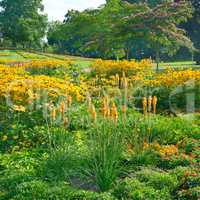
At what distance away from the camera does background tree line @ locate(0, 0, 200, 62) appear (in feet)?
71.3

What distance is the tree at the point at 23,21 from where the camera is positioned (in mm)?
49656

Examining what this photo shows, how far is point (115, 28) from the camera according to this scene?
78.4 feet

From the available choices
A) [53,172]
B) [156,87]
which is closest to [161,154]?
[53,172]

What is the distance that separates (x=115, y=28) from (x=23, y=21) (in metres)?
27.4

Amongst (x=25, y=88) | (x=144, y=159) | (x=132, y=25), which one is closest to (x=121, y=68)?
(x=132, y=25)

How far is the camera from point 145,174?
6.40 meters

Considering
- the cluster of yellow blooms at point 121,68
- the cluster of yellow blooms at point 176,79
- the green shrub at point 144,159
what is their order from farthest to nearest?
the cluster of yellow blooms at point 121,68
the cluster of yellow blooms at point 176,79
the green shrub at point 144,159

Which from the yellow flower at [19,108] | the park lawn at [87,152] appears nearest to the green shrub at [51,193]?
the park lawn at [87,152]

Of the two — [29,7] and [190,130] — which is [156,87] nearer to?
Result: [190,130]

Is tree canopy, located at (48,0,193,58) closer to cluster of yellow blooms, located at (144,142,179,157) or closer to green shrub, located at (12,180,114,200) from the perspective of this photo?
cluster of yellow blooms, located at (144,142,179,157)

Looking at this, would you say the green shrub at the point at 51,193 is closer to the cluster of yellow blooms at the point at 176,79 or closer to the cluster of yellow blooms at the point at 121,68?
the cluster of yellow blooms at the point at 176,79

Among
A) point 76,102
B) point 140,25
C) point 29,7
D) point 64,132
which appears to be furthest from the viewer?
point 29,7

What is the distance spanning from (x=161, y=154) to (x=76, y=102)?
347cm

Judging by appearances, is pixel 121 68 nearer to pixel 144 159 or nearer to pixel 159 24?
pixel 159 24
